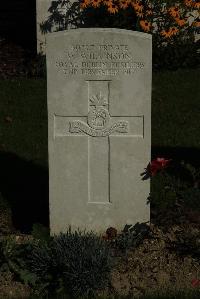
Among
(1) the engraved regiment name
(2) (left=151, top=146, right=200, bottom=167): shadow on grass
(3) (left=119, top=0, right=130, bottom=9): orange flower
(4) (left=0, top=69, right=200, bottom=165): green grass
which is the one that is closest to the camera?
(1) the engraved regiment name

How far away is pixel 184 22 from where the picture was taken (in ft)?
39.2

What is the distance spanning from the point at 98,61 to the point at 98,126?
507mm

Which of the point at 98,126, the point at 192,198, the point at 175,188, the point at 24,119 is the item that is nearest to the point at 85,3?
the point at 24,119

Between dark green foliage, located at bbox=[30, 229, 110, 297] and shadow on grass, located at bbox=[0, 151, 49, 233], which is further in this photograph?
shadow on grass, located at bbox=[0, 151, 49, 233]

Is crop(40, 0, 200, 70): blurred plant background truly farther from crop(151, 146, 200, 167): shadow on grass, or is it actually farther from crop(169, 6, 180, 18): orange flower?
crop(151, 146, 200, 167): shadow on grass

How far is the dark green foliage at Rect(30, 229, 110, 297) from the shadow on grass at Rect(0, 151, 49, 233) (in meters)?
1.01

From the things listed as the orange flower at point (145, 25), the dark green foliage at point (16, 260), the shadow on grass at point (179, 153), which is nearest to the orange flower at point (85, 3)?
the orange flower at point (145, 25)

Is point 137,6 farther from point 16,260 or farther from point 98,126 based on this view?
point 16,260

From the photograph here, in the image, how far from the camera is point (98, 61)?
591 cm

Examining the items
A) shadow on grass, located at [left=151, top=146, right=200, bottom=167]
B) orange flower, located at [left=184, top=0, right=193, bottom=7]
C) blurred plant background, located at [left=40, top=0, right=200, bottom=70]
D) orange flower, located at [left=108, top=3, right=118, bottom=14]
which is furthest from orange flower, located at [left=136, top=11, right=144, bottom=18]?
shadow on grass, located at [left=151, top=146, right=200, bottom=167]

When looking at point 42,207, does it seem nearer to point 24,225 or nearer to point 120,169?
point 24,225

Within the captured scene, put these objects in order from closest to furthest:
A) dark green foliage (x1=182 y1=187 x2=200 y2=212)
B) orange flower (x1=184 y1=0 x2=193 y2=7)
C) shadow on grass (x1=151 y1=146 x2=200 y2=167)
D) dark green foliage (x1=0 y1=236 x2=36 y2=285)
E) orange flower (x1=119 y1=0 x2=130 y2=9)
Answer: dark green foliage (x1=0 y1=236 x2=36 y2=285) → dark green foliage (x1=182 y1=187 x2=200 y2=212) → shadow on grass (x1=151 y1=146 x2=200 y2=167) → orange flower (x1=119 y1=0 x2=130 y2=9) → orange flower (x1=184 y1=0 x2=193 y2=7)

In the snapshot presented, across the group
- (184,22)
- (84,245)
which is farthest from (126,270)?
(184,22)

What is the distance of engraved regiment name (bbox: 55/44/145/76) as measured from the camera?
5.87 m
